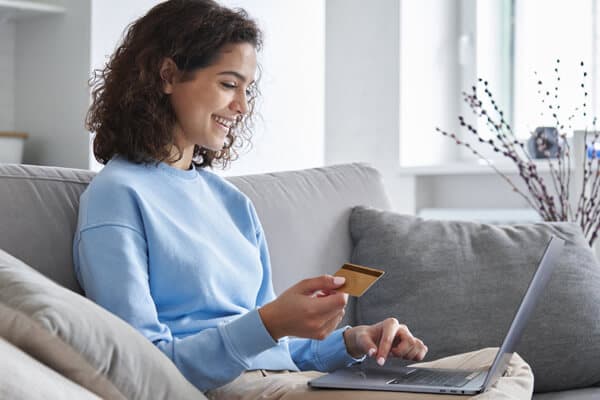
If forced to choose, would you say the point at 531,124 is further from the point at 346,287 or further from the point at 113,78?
the point at 346,287

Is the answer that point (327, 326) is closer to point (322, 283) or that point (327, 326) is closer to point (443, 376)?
point (322, 283)

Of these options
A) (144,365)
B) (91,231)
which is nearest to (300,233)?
(91,231)

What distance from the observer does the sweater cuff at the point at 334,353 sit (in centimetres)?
161

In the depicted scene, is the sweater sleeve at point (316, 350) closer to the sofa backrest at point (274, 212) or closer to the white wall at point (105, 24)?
the sofa backrest at point (274, 212)

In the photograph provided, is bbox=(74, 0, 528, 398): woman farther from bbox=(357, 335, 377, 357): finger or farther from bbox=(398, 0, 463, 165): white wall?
bbox=(398, 0, 463, 165): white wall

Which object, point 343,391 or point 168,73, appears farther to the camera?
point 168,73

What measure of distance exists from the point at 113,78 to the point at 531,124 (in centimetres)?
227

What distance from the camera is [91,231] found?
1416mm

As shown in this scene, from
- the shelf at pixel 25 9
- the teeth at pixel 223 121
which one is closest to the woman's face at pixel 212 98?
the teeth at pixel 223 121

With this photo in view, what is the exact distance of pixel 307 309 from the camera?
125 centimetres

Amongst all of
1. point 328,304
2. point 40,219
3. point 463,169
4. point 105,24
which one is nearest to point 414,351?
point 328,304

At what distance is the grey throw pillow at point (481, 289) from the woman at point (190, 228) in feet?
1.03

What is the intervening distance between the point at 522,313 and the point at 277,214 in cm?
68

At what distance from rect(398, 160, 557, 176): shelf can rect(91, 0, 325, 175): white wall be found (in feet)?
1.24
